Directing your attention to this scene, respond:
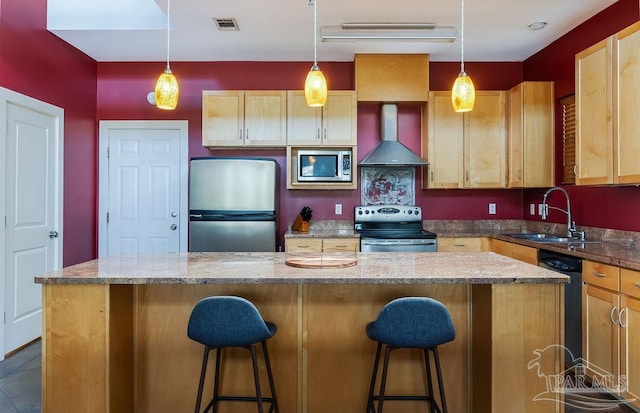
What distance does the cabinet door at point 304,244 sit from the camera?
12.2ft

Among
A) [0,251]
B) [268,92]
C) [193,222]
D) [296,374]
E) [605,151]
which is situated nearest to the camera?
[296,374]

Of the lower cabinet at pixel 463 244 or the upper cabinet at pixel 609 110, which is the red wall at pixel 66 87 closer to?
the lower cabinet at pixel 463 244

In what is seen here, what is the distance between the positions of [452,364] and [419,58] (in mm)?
3076

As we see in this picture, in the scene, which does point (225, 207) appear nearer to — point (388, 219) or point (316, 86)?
point (388, 219)

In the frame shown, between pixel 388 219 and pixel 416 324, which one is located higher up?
pixel 388 219

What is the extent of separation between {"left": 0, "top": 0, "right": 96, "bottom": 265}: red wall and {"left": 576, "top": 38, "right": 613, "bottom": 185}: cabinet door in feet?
14.1

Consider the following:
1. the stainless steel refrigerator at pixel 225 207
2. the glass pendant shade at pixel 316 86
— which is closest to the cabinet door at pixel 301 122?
the stainless steel refrigerator at pixel 225 207

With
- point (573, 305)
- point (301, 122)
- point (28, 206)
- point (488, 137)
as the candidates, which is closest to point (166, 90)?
point (301, 122)

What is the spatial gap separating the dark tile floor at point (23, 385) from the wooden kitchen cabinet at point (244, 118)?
92.4 inches

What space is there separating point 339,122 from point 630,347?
2892 millimetres

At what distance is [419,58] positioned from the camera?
4.04m

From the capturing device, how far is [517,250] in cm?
329

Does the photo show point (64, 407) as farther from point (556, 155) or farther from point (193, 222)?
point (556, 155)

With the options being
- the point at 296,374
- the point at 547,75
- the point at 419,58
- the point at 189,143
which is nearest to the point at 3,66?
the point at 189,143
